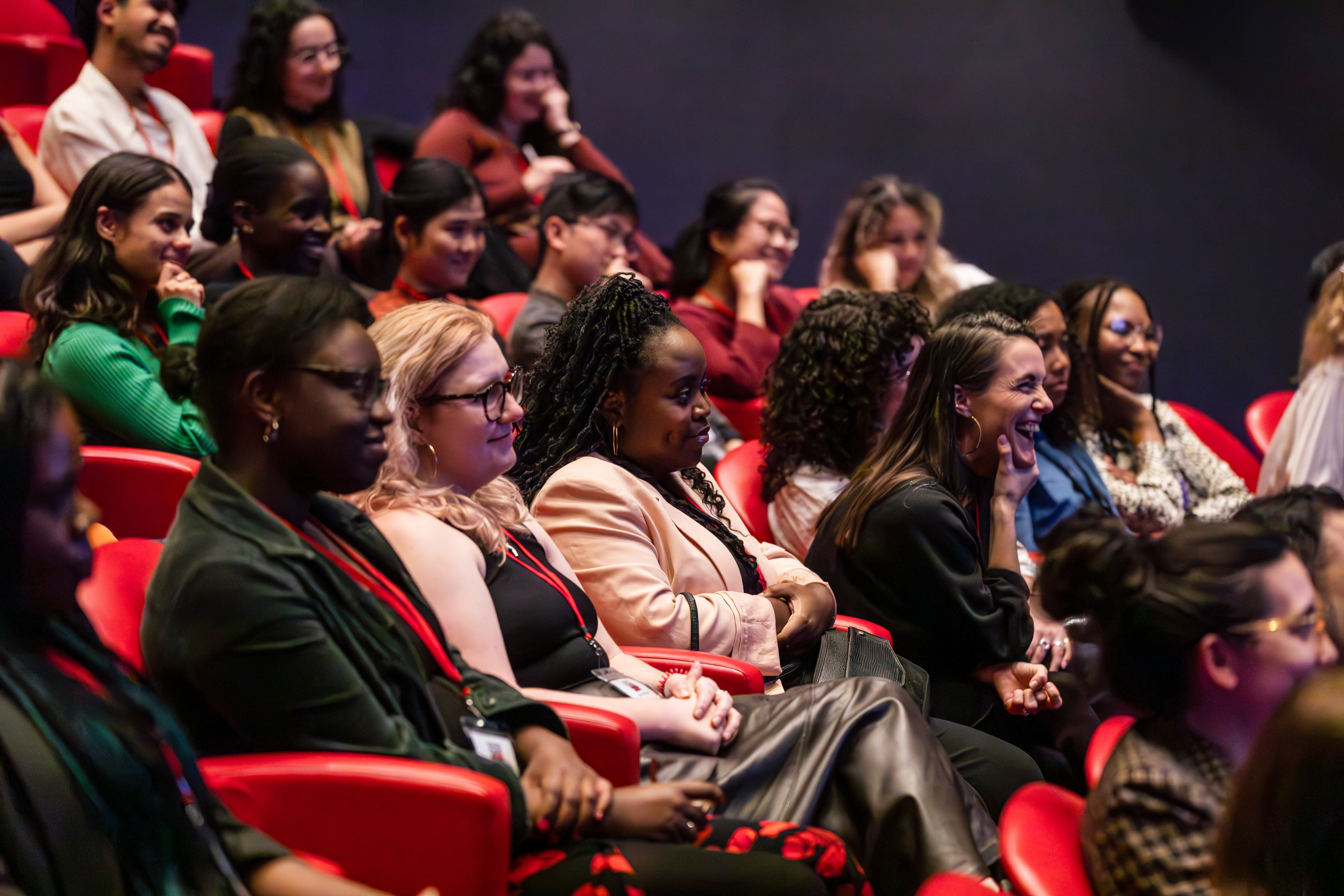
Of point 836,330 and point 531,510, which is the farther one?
point 836,330

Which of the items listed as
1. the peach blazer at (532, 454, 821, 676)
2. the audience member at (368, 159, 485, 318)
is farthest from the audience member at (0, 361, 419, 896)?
the audience member at (368, 159, 485, 318)

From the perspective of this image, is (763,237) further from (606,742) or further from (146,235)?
(606,742)

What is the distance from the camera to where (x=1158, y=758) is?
1.41 m

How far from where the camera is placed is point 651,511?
2318 millimetres

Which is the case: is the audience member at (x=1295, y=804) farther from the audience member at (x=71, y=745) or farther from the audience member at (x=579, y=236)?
→ the audience member at (x=579, y=236)

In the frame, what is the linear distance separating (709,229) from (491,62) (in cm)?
111

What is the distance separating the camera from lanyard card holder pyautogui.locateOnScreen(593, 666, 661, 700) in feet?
6.28

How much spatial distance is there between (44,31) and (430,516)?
12.1ft

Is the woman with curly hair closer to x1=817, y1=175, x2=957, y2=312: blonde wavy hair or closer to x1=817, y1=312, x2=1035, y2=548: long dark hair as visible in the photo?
x1=817, y1=312, x2=1035, y2=548: long dark hair

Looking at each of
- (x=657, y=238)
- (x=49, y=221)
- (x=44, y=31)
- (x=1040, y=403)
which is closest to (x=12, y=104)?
(x=44, y=31)

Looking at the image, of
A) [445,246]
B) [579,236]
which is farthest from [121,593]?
[579,236]

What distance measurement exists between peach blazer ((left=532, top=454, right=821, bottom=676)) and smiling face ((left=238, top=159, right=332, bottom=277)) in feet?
4.43

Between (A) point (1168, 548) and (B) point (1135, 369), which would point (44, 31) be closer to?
(B) point (1135, 369)

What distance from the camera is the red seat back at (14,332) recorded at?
2746 mm
